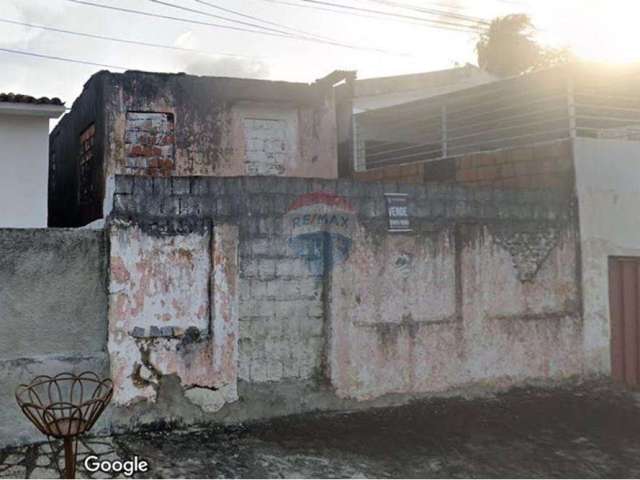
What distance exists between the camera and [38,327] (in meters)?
5.30

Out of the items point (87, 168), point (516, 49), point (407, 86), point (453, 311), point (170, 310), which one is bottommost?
point (453, 311)

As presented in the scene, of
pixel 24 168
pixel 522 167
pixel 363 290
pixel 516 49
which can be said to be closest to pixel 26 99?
pixel 24 168

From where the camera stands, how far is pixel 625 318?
773cm

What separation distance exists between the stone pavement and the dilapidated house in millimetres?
5615

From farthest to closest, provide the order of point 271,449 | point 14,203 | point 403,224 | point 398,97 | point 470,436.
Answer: point 398,97 < point 14,203 < point 403,224 < point 470,436 < point 271,449

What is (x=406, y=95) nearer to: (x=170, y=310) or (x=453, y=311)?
(x=453, y=311)

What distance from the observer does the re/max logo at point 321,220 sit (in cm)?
621

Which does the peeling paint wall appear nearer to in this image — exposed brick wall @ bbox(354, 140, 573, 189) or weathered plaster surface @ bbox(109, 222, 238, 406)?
exposed brick wall @ bbox(354, 140, 573, 189)

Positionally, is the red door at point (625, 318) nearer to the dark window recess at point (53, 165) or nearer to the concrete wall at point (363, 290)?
the concrete wall at point (363, 290)

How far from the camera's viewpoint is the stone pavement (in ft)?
16.0

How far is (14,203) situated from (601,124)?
27.8 ft

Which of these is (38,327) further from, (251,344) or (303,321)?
(303,321)

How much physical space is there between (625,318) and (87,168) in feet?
28.6

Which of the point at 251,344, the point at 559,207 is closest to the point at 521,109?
the point at 559,207
